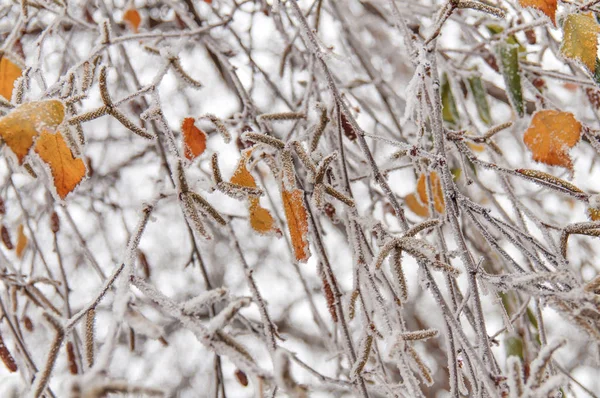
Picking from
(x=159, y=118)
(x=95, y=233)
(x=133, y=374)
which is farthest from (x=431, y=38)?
(x=133, y=374)

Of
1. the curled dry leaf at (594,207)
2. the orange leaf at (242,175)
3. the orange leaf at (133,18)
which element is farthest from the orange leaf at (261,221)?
the orange leaf at (133,18)

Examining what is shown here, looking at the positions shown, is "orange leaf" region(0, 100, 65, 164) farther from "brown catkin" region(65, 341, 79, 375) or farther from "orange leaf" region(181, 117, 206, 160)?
"brown catkin" region(65, 341, 79, 375)

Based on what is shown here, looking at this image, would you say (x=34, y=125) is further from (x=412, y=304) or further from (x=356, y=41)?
(x=412, y=304)

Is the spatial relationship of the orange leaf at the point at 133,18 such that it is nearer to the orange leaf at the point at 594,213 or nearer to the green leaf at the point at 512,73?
the green leaf at the point at 512,73

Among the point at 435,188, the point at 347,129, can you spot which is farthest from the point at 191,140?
the point at 435,188

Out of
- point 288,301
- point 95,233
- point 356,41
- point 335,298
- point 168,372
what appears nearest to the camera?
point 335,298

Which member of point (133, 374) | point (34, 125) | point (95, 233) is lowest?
point (34, 125)
